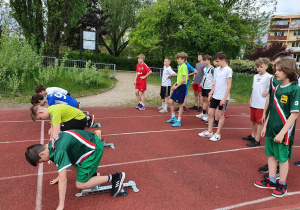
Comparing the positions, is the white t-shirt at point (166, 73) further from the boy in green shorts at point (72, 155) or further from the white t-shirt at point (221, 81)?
the boy in green shorts at point (72, 155)

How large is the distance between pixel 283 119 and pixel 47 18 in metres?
15.6

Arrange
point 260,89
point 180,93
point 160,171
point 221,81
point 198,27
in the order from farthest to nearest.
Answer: point 198,27 < point 180,93 < point 221,81 < point 260,89 < point 160,171

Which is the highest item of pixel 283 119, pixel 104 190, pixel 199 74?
pixel 199 74

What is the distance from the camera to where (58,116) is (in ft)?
11.6

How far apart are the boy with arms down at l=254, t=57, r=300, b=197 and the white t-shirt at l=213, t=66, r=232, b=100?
1.74 meters

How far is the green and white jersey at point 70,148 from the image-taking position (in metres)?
2.56

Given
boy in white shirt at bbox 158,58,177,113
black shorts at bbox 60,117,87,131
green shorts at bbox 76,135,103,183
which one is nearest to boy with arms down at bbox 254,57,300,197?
green shorts at bbox 76,135,103,183

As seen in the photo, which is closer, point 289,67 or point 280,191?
point 289,67

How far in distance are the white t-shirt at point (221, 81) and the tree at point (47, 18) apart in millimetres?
12577

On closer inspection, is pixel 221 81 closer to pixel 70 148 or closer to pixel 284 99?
pixel 284 99

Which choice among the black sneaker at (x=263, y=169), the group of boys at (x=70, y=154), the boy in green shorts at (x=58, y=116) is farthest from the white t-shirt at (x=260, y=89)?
the boy in green shorts at (x=58, y=116)

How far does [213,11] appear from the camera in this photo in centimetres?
2086

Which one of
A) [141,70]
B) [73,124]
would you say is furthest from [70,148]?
[141,70]

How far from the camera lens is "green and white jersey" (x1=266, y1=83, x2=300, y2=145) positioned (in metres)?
3.08
